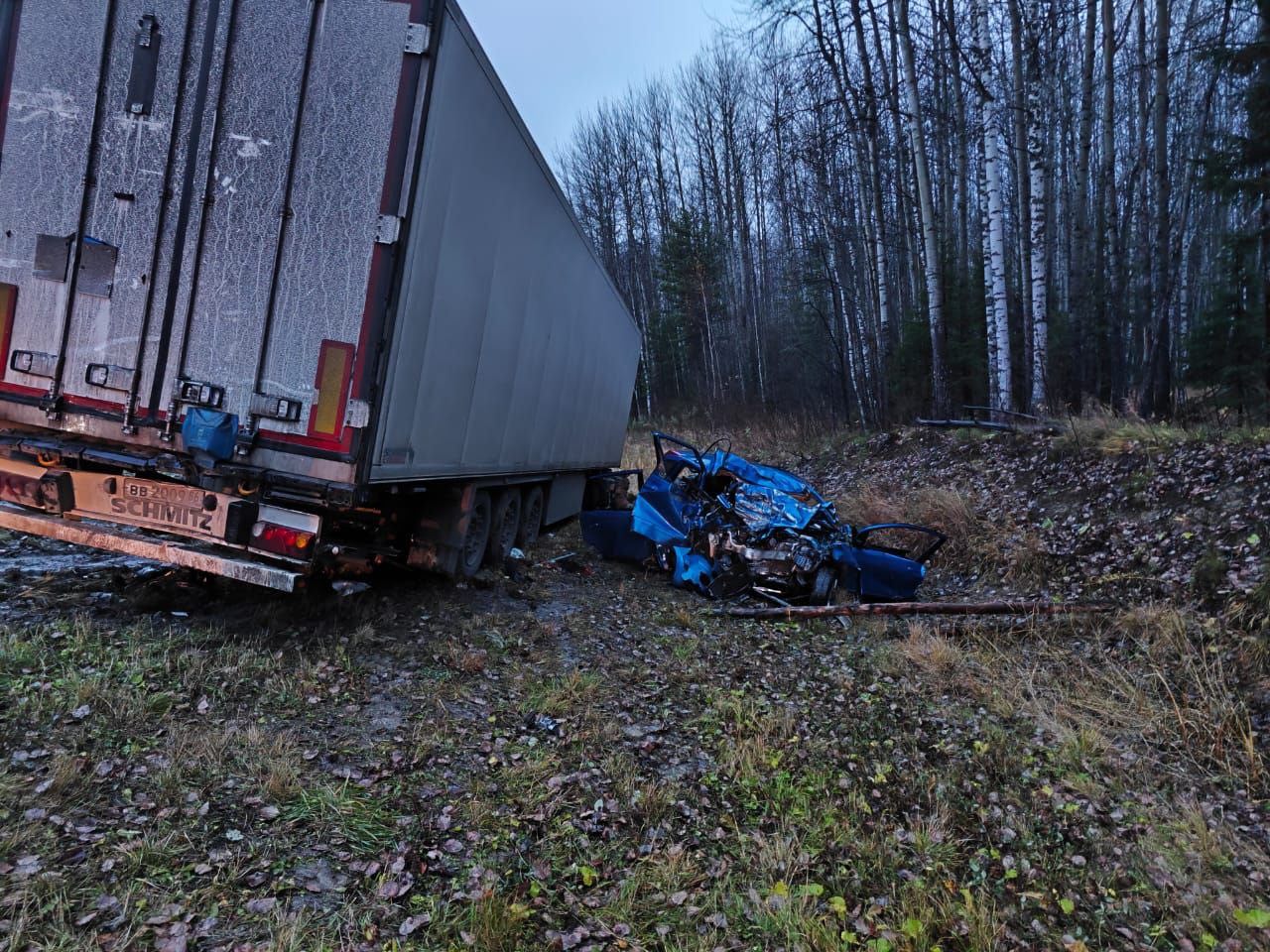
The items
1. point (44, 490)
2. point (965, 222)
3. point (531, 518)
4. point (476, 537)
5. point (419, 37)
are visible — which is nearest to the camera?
point (419, 37)

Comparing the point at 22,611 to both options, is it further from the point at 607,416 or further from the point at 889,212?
the point at 889,212

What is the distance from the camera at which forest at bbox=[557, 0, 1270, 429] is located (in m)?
11.5

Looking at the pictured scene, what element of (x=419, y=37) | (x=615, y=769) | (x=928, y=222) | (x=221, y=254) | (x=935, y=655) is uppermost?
(x=928, y=222)

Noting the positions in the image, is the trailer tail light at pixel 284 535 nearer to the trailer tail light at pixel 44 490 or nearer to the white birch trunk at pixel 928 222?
the trailer tail light at pixel 44 490

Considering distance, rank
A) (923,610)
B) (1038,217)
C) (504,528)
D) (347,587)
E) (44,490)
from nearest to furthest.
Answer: (44,490)
(347,587)
(923,610)
(504,528)
(1038,217)

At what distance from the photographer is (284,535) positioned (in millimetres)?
4094

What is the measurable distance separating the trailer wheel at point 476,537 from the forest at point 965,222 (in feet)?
28.6

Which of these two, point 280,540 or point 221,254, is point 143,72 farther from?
point 280,540

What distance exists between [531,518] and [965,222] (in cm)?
1753

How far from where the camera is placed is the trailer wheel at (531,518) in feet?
26.3

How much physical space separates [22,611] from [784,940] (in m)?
4.81

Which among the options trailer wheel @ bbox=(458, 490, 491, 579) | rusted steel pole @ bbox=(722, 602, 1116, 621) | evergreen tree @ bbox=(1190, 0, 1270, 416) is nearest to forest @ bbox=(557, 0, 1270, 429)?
evergreen tree @ bbox=(1190, 0, 1270, 416)

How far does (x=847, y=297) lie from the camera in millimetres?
19547

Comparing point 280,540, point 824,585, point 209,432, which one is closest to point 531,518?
point 824,585
